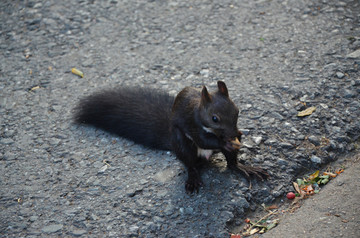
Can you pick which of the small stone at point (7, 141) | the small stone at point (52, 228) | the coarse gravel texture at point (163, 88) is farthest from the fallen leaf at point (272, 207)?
the small stone at point (7, 141)

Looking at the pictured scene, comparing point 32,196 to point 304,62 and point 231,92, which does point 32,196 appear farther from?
point 304,62

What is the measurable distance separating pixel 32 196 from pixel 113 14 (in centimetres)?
231

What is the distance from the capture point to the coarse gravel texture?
2.34 m

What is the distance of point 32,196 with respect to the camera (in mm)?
2494

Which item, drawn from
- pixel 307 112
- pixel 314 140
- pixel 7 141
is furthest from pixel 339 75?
pixel 7 141

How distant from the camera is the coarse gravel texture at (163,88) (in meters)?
2.34

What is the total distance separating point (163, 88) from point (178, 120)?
2.96 ft

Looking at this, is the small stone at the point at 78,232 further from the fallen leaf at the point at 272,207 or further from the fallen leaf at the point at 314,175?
the fallen leaf at the point at 314,175

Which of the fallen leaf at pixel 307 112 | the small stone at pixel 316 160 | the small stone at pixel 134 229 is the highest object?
the fallen leaf at pixel 307 112

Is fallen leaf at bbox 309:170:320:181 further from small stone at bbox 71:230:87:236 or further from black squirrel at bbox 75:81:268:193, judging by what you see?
small stone at bbox 71:230:87:236

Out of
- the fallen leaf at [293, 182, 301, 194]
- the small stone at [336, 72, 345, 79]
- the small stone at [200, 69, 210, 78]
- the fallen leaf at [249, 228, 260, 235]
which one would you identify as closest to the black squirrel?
the fallen leaf at [293, 182, 301, 194]

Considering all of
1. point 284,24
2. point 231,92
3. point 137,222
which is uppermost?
point 284,24

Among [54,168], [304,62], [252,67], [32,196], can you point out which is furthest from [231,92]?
[32,196]

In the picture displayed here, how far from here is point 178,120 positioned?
240cm
